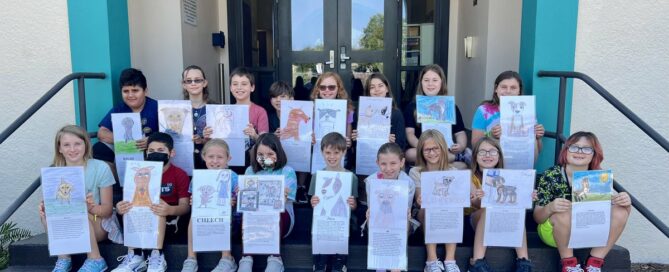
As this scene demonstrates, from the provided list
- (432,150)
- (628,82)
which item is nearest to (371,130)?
(432,150)

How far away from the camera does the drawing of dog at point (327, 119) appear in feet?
11.0

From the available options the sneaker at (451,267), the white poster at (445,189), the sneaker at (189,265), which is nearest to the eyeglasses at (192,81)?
the sneaker at (189,265)

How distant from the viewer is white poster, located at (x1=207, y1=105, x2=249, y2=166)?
3.37 m

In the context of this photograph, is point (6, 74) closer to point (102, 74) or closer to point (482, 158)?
point (102, 74)

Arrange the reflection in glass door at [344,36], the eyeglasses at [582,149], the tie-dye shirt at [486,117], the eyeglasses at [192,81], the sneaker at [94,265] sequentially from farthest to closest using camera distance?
the reflection in glass door at [344,36] → the eyeglasses at [192,81] → the tie-dye shirt at [486,117] → the sneaker at [94,265] → the eyeglasses at [582,149]

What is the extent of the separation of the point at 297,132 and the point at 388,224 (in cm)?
104

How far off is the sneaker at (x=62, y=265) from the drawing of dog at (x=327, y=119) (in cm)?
189

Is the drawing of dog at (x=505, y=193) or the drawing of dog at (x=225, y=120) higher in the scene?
the drawing of dog at (x=225, y=120)

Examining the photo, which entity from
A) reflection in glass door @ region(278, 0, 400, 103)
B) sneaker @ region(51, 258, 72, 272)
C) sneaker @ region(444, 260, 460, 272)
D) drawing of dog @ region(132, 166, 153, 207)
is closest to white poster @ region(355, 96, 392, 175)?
sneaker @ region(444, 260, 460, 272)

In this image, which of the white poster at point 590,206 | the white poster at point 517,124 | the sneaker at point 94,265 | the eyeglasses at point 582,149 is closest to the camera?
the white poster at point 590,206

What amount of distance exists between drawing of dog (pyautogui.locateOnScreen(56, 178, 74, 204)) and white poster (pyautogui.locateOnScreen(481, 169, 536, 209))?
2493 millimetres

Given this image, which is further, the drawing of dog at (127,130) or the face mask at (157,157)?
the drawing of dog at (127,130)

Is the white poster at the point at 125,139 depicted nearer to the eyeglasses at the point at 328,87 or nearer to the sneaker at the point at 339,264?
the eyeglasses at the point at 328,87

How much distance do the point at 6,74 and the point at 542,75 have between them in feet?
14.6
